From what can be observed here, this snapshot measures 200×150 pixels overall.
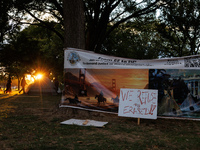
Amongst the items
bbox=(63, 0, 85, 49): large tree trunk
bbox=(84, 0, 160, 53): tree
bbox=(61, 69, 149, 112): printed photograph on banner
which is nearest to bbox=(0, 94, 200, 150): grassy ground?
bbox=(61, 69, 149, 112): printed photograph on banner

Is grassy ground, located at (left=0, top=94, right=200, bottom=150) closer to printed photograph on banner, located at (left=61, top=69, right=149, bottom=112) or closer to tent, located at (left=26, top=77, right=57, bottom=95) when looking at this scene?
printed photograph on banner, located at (left=61, top=69, right=149, bottom=112)

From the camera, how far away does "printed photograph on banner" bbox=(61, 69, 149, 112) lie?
7.49 metres

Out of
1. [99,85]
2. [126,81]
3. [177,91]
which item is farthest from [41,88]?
[177,91]

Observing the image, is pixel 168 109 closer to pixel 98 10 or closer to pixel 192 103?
pixel 192 103

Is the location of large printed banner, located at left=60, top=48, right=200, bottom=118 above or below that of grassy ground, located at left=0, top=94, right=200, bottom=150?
above

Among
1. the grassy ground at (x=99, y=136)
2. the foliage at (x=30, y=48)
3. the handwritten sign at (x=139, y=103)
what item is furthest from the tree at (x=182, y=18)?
the foliage at (x=30, y=48)

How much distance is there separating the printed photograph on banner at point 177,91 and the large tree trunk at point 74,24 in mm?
3041

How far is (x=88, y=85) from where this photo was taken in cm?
769

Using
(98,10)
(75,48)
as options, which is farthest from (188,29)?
(75,48)

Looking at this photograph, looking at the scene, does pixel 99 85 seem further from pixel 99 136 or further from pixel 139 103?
pixel 99 136

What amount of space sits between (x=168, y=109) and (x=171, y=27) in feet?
38.1

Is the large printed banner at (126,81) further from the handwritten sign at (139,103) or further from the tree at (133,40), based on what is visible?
the tree at (133,40)

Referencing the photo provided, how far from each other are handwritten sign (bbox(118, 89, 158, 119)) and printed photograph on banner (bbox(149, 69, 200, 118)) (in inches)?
29.1

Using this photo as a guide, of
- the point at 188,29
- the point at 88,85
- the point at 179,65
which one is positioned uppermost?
the point at 188,29
